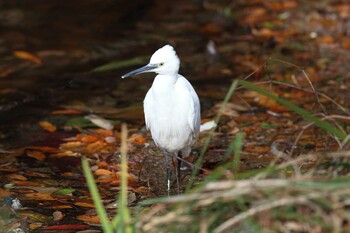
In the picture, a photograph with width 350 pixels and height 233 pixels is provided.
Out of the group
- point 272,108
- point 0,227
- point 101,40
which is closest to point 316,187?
point 0,227

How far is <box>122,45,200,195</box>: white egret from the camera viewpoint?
4.66 metres

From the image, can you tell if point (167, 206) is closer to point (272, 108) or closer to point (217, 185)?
point (217, 185)

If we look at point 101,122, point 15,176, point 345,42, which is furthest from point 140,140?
point 345,42

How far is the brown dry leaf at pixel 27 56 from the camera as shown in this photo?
7.62 metres

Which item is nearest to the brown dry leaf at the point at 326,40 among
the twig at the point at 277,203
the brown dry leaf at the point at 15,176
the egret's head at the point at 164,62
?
the egret's head at the point at 164,62

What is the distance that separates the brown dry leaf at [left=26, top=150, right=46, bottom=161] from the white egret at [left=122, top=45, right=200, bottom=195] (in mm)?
1074

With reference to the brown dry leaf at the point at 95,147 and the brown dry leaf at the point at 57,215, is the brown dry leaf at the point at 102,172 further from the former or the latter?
the brown dry leaf at the point at 57,215

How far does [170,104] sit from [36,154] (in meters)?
1.37

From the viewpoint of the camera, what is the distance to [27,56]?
768cm

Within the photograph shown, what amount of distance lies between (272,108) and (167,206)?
11.1ft

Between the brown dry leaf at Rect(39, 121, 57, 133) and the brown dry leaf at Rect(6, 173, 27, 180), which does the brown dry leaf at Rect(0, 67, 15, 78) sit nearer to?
the brown dry leaf at Rect(39, 121, 57, 133)

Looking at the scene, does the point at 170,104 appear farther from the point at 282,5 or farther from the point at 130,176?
the point at 282,5

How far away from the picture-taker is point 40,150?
18.6 feet

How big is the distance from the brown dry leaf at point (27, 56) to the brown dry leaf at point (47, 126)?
1.57 m
